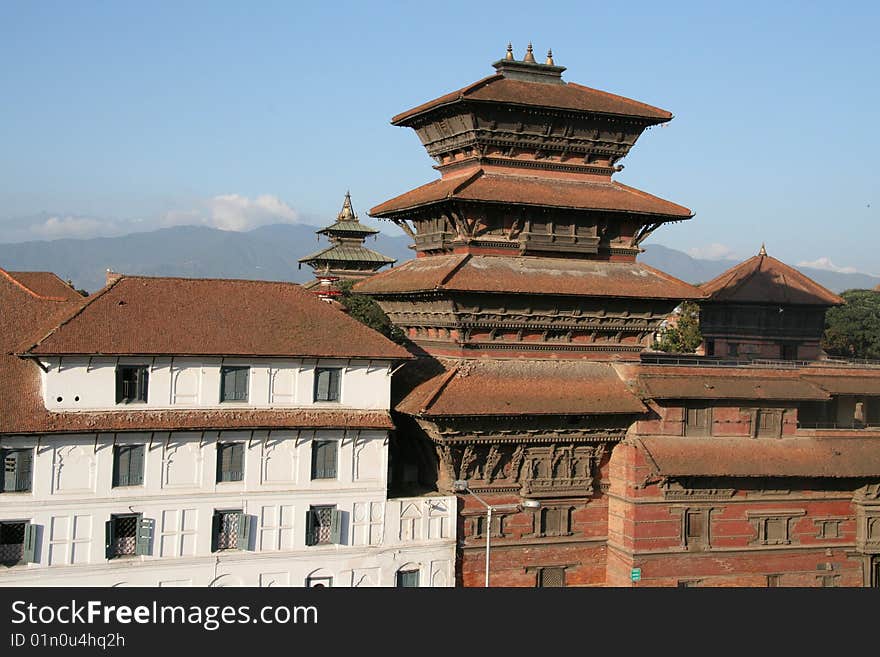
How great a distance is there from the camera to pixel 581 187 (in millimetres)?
33438

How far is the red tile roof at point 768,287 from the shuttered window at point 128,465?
3789cm

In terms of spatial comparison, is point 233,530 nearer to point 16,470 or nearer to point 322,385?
point 322,385

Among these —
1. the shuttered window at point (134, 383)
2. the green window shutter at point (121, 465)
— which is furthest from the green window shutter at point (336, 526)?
the shuttered window at point (134, 383)

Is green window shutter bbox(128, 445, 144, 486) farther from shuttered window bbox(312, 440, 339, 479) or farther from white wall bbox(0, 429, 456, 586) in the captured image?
shuttered window bbox(312, 440, 339, 479)

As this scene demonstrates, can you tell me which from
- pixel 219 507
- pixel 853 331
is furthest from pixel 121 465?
pixel 853 331

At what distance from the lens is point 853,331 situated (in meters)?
75.9

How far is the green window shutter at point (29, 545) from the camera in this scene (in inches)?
1044

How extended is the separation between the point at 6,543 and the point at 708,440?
2034cm

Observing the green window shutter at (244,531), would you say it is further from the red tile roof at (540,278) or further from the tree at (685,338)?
the tree at (685,338)

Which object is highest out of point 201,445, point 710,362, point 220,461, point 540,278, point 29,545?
point 540,278

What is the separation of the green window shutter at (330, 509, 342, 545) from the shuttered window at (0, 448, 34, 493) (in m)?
8.24

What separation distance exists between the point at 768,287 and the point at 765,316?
1.78 meters

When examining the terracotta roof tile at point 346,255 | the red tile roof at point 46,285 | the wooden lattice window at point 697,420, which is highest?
the terracotta roof tile at point 346,255

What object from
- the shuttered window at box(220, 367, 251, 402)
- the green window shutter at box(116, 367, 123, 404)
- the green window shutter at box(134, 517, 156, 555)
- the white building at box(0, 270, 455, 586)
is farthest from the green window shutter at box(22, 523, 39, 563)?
the shuttered window at box(220, 367, 251, 402)
